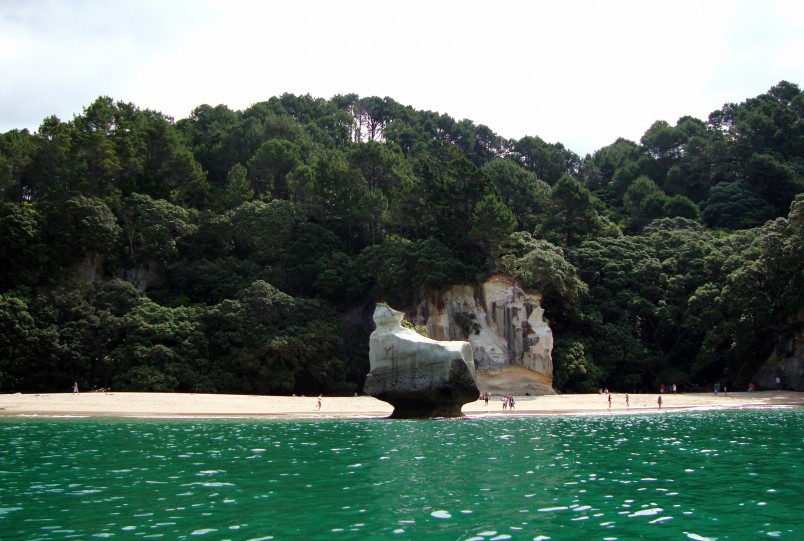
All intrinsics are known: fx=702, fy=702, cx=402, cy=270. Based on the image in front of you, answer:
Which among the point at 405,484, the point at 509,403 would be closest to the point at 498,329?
the point at 509,403

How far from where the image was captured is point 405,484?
1539 centimetres

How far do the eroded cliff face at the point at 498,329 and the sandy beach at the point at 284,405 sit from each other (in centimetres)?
293

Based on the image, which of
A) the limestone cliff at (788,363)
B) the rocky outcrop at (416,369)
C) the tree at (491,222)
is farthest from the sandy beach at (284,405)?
the tree at (491,222)

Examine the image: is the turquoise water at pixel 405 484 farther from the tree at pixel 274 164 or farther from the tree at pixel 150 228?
the tree at pixel 274 164

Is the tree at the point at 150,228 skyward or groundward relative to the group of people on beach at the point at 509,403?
skyward

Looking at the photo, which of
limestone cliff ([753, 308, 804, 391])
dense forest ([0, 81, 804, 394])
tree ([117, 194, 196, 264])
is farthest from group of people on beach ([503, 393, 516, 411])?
tree ([117, 194, 196, 264])

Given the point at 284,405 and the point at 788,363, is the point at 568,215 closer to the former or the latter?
the point at 788,363

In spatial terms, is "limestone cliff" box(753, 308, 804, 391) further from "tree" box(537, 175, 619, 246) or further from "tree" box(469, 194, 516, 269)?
"tree" box(469, 194, 516, 269)

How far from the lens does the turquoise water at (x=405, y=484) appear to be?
11234 mm

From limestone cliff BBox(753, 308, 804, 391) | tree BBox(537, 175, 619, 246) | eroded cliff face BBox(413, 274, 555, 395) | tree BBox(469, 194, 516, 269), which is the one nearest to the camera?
limestone cliff BBox(753, 308, 804, 391)

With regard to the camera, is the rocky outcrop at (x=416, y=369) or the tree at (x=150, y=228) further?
the tree at (x=150, y=228)

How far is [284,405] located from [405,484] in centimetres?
2817

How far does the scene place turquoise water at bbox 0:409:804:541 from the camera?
1123cm

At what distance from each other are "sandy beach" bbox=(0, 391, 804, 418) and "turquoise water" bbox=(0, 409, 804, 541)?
9.99m
